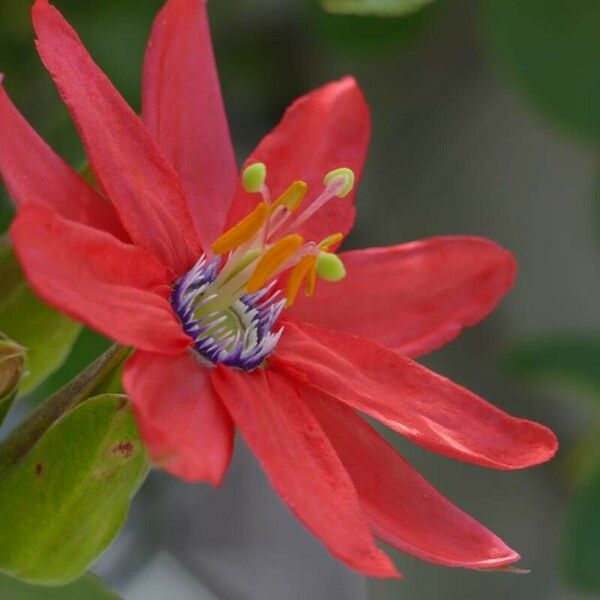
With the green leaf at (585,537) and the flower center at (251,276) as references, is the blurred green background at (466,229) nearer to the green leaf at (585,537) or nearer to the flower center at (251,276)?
the green leaf at (585,537)

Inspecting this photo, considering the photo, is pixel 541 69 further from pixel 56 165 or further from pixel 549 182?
pixel 56 165

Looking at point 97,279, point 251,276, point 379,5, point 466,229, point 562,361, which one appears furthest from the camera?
point 466,229

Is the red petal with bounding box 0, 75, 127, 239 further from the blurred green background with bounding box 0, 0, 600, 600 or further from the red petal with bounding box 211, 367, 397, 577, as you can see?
the blurred green background with bounding box 0, 0, 600, 600

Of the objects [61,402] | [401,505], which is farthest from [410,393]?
[61,402]

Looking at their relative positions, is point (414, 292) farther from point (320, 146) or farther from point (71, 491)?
point (71, 491)

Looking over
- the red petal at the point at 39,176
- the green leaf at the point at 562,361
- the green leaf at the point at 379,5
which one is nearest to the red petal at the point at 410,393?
the red petal at the point at 39,176

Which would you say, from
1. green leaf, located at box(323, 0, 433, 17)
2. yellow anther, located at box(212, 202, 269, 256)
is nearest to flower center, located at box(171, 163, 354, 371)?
yellow anther, located at box(212, 202, 269, 256)
